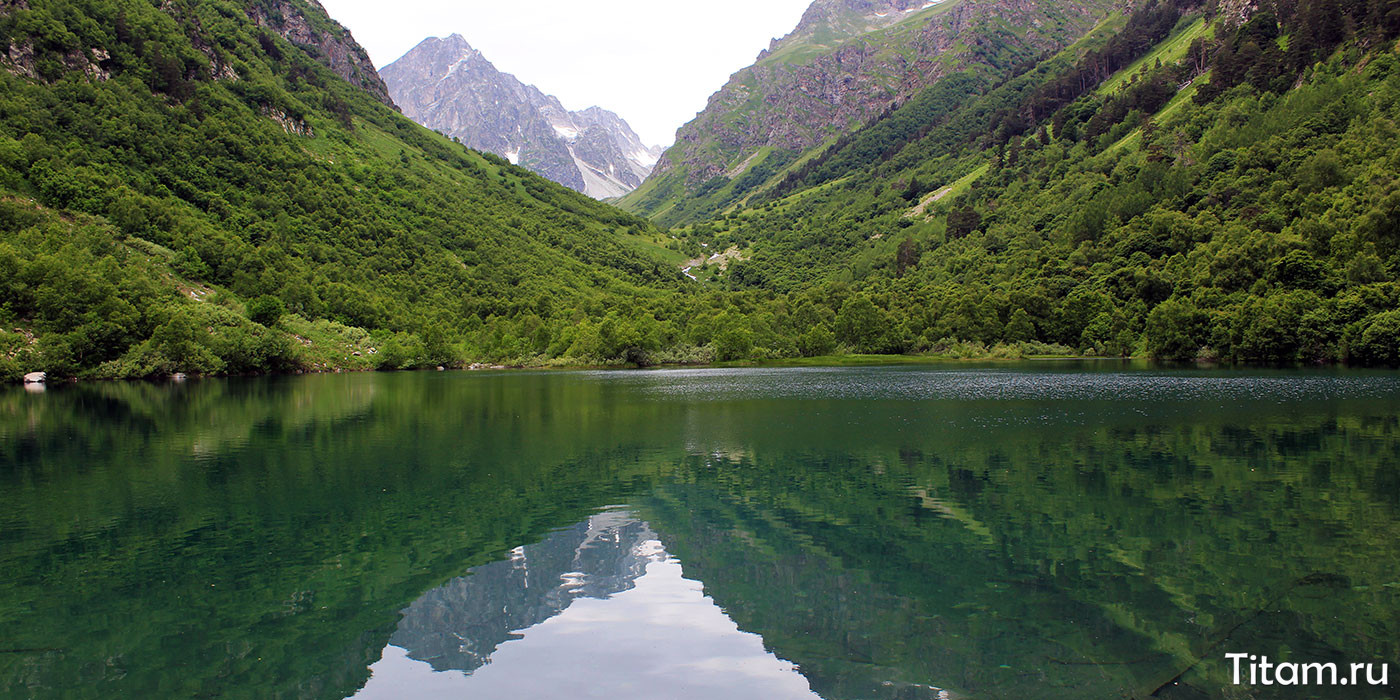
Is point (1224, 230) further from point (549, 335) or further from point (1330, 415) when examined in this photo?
point (549, 335)

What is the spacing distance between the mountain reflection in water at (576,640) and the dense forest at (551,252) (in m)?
84.9

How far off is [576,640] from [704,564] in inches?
161

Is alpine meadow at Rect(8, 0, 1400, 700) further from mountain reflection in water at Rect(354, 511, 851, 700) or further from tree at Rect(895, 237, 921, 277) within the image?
tree at Rect(895, 237, 921, 277)

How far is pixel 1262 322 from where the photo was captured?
260 feet

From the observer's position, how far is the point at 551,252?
656 ft

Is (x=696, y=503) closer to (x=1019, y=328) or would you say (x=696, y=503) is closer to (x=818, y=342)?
(x=818, y=342)

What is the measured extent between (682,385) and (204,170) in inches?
4628

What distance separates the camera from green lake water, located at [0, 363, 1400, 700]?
9422 millimetres

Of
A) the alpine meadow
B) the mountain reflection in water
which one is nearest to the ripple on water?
the alpine meadow

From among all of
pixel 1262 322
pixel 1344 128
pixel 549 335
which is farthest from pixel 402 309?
pixel 1344 128

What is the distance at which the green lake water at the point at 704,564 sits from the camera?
9.42 m

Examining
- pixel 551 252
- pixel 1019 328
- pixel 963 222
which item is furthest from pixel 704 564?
pixel 551 252

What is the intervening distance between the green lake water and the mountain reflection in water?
6 centimetres

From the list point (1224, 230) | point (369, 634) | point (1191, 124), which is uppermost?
point (1191, 124)
